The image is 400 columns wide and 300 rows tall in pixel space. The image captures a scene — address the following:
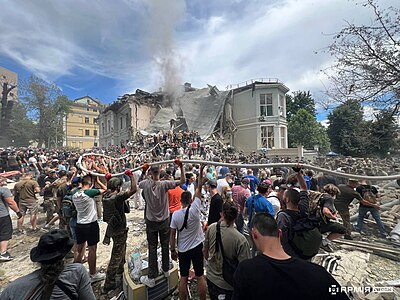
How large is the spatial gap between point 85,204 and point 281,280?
394 cm

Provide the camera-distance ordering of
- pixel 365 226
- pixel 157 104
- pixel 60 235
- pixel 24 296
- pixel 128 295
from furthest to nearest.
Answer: pixel 157 104
pixel 365 226
pixel 128 295
pixel 60 235
pixel 24 296

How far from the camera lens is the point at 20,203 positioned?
6.37 m

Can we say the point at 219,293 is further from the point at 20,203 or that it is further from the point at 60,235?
the point at 20,203

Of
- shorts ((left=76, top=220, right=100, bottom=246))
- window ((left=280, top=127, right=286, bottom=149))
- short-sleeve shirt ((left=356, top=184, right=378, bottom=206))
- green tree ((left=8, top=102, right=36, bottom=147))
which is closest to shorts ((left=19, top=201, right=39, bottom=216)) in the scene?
shorts ((left=76, top=220, right=100, bottom=246))

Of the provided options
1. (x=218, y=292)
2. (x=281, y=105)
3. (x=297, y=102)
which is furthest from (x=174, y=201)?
(x=297, y=102)

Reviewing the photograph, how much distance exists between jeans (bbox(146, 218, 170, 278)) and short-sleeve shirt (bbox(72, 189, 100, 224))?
4.42 ft

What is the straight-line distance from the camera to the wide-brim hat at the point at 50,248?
1445 mm

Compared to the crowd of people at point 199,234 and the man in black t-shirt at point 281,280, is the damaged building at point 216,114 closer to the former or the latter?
the crowd of people at point 199,234

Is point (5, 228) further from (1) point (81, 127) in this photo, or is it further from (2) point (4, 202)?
(1) point (81, 127)

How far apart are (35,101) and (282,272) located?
169ft

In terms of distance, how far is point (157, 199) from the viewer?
363cm

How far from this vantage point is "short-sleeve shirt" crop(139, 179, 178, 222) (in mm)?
3615

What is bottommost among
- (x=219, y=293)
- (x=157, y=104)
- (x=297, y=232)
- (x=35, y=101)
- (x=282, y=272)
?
(x=219, y=293)

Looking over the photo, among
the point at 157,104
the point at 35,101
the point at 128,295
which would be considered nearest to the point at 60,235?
the point at 128,295
